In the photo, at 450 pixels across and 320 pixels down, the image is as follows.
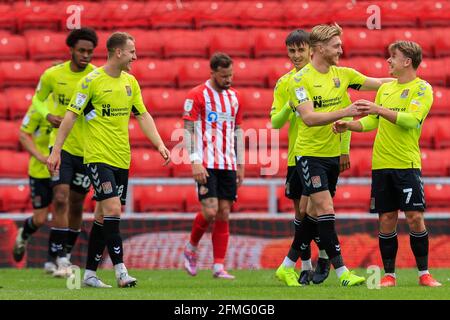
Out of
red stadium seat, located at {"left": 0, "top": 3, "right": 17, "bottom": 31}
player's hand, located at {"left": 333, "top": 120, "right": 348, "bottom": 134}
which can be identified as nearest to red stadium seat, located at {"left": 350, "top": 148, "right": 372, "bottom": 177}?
player's hand, located at {"left": 333, "top": 120, "right": 348, "bottom": 134}

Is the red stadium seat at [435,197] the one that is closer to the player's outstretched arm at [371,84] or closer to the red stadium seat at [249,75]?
the red stadium seat at [249,75]

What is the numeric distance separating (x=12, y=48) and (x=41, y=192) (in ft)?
18.0

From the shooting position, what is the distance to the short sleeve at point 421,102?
8.76 m

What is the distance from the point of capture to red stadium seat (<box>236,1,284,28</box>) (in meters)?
17.0

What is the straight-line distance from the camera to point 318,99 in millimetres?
8891

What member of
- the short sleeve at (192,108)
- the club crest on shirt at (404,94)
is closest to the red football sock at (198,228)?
the short sleeve at (192,108)

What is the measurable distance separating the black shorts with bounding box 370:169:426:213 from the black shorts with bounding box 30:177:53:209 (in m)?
4.03

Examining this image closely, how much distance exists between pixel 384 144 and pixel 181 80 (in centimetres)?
717

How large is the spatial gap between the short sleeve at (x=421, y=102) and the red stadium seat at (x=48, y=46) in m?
8.35

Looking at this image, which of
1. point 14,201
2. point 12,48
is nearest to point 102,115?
point 14,201

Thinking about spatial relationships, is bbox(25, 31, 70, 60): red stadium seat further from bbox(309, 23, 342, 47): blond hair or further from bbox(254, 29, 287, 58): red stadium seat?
bbox(309, 23, 342, 47): blond hair

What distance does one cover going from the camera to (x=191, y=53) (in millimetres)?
16266
